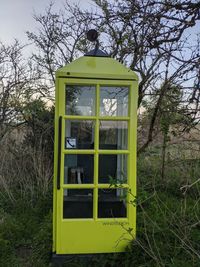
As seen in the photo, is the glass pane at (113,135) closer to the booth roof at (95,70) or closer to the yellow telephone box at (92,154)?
the yellow telephone box at (92,154)

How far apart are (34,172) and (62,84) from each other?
293 cm

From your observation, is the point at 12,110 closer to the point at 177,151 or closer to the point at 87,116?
the point at 177,151

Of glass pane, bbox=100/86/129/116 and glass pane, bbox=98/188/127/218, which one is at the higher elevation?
glass pane, bbox=100/86/129/116

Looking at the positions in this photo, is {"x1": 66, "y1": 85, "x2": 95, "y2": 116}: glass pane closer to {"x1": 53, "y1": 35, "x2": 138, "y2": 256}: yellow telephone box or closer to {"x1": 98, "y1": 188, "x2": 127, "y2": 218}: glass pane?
{"x1": 53, "y1": 35, "x2": 138, "y2": 256}: yellow telephone box

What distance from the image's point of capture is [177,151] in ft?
20.5

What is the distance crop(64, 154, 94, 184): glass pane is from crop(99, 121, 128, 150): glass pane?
210 mm

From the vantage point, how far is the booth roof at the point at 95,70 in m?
3.64

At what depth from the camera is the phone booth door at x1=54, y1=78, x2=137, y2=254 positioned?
3.71m

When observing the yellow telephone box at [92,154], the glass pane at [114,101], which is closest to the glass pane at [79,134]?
the yellow telephone box at [92,154]

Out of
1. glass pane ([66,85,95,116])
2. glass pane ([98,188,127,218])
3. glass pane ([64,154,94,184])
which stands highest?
glass pane ([66,85,95,116])

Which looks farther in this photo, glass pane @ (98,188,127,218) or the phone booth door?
glass pane @ (98,188,127,218)

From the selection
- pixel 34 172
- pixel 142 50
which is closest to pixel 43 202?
pixel 34 172

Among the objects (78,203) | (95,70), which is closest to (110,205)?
(78,203)

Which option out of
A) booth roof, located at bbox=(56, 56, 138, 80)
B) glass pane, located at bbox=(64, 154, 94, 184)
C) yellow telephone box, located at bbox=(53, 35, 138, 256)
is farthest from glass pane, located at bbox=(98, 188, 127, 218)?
booth roof, located at bbox=(56, 56, 138, 80)
